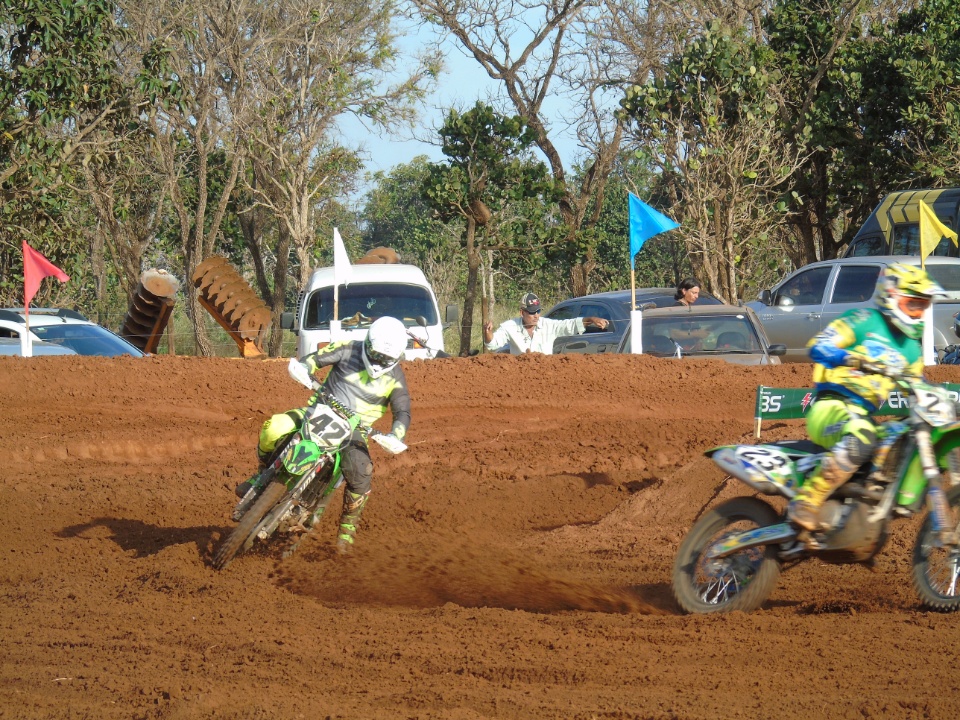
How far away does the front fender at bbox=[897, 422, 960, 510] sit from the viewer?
5573 mm

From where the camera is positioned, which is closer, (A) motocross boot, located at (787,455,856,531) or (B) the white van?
(A) motocross boot, located at (787,455,856,531)

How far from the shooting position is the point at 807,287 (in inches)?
645

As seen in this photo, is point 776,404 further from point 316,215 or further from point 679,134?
point 316,215

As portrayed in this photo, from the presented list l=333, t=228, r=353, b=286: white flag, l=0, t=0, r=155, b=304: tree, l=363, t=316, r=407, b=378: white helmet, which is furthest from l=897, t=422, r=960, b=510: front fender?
l=0, t=0, r=155, b=304: tree

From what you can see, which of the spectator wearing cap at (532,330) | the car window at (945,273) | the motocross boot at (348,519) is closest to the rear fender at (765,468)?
the motocross boot at (348,519)

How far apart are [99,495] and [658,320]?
7.03m

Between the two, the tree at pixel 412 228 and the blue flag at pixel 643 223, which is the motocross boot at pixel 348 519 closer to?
the blue flag at pixel 643 223

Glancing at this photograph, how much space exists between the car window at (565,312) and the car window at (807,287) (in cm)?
309

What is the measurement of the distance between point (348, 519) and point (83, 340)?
9.61 metres

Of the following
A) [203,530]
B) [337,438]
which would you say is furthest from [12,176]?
[337,438]

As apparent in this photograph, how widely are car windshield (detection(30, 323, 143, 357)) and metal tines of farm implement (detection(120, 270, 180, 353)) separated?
4.97m

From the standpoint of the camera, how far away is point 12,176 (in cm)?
1945

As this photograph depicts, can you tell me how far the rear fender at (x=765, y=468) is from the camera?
19.0 ft

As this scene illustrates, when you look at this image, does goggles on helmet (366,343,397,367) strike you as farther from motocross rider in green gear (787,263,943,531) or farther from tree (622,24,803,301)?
tree (622,24,803,301)
